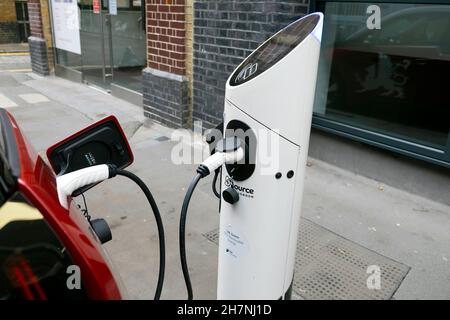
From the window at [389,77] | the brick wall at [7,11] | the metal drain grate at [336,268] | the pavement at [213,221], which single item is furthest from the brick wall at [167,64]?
the brick wall at [7,11]

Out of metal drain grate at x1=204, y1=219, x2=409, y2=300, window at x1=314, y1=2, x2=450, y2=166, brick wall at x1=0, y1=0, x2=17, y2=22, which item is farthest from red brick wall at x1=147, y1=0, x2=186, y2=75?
brick wall at x1=0, y1=0, x2=17, y2=22

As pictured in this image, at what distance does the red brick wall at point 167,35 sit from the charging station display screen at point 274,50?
3.61 metres

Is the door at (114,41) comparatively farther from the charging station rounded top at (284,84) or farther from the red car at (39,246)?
the red car at (39,246)

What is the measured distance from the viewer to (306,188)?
3.82 metres

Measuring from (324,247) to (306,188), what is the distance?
0.97 metres

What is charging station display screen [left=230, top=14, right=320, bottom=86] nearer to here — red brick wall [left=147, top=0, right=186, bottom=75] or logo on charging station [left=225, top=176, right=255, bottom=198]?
logo on charging station [left=225, top=176, right=255, bottom=198]

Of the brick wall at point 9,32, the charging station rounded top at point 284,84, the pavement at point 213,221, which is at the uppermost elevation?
the charging station rounded top at point 284,84

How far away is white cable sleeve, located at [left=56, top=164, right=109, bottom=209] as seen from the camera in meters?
1.22

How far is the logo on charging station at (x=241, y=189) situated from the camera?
171 centimetres

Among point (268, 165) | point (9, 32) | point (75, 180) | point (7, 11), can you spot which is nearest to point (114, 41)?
point (268, 165)

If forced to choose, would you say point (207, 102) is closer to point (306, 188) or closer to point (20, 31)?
point (306, 188)

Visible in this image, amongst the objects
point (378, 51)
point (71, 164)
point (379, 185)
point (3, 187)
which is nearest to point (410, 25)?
point (378, 51)

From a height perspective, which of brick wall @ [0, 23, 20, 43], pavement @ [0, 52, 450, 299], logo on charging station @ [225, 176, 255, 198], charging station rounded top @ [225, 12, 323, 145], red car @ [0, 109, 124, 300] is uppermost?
charging station rounded top @ [225, 12, 323, 145]

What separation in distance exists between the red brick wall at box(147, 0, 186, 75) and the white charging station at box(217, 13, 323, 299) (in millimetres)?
3664
